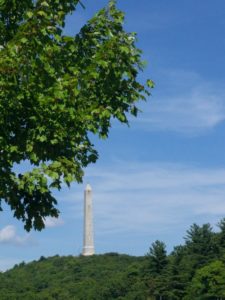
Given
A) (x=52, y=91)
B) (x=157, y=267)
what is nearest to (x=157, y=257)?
(x=157, y=267)

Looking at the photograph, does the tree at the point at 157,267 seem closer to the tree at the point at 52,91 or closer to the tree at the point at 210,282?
the tree at the point at 210,282

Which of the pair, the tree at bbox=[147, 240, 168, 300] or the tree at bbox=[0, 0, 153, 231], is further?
the tree at bbox=[147, 240, 168, 300]

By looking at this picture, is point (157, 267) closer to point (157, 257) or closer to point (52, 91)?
point (157, 257)

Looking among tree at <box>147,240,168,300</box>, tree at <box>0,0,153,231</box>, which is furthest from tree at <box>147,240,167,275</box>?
tree at <box>0,0,153,231</box>

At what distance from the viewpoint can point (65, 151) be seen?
12234mm

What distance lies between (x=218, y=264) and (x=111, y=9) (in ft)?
405

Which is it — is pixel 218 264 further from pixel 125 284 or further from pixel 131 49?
pixel 131 49

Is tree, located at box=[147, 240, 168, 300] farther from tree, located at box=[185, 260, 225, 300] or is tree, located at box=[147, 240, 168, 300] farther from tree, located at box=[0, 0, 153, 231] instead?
tree, located at box=[0, 0, 153, 231]

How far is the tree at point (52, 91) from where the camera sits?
434 inches

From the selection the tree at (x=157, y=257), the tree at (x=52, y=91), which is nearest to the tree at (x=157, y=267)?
the tree at (x=157, y=257)

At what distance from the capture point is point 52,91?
1142 centimetres

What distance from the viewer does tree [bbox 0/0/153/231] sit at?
1102 cm

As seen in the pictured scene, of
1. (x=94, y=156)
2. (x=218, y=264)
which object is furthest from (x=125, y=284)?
(x=94, y=156)

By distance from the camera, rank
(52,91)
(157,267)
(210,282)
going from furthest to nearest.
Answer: (157,267) → (210,282) → (52,91)
